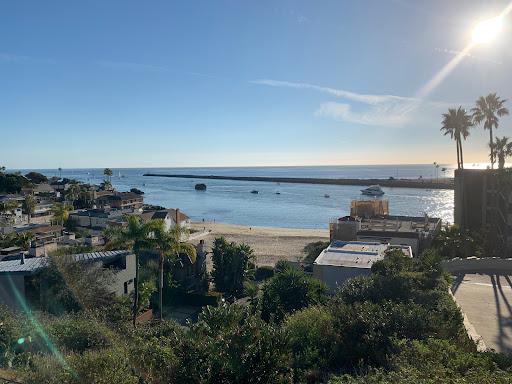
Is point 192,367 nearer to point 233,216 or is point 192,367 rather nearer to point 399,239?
point 399,239

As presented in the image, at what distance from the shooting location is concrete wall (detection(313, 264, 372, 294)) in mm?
21900

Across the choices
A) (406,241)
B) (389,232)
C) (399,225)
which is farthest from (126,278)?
(399,225)

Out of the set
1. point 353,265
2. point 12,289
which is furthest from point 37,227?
point 353,265

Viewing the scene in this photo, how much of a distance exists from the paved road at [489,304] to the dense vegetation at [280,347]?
180cm

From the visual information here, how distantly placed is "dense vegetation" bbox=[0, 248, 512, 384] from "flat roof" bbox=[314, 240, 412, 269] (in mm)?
7072

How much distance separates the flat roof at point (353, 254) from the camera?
2279cm

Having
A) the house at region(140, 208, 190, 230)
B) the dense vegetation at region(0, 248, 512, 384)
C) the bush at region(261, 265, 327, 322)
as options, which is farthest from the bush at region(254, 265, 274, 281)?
the house at region(140, 208, 190, 230)

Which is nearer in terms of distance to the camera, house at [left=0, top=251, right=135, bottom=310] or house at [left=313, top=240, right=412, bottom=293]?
house at [left=0, top=251, right=135, bottom=310]

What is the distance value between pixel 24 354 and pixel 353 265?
623 inches

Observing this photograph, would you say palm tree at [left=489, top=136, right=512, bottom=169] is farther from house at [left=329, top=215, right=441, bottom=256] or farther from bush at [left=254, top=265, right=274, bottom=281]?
bush at [left=254, top=265, right=274, bottom=281]

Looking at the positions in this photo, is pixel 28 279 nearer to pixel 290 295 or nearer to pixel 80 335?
pixel 80 335

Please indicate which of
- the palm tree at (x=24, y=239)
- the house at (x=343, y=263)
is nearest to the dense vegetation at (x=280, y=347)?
the house at (x=343, y=263)

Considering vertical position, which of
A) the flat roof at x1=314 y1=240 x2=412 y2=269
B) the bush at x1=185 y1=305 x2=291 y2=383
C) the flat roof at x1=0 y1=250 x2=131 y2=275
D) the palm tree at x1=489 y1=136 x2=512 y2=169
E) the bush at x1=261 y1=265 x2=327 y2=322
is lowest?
the bush at x1=261 y1=265 x2=327 y2=322

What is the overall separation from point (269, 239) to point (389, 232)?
26050 mm
